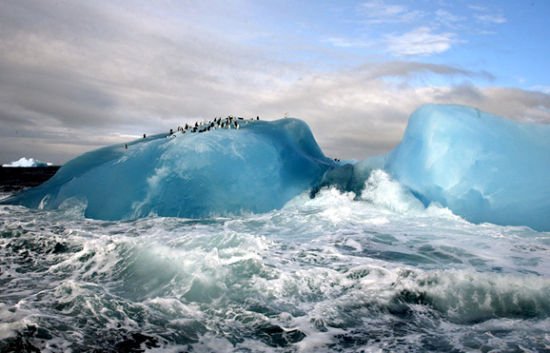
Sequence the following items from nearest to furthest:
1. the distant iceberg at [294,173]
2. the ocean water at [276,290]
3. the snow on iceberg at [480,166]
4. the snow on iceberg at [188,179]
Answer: the ocean water at [276,290], the snow on iceberg at [480,166], the distant iceberg at [294,173], the snow on iceberg at [188,179]

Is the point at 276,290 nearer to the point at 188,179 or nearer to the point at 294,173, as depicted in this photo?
the point at 188,179

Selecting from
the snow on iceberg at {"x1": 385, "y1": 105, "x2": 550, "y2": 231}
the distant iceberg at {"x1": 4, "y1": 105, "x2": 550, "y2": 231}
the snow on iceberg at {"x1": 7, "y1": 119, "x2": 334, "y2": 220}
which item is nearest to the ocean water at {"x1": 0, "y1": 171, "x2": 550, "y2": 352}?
the snow on iceberg at {"x1": 385, "y1": 105, "x2": 550, "y2": 231}

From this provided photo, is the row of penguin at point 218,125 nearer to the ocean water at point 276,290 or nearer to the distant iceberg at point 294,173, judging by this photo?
the distant iceberg at point 294,173

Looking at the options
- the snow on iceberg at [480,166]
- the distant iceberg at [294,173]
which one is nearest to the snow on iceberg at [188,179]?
the distant iceberg at [294,173]

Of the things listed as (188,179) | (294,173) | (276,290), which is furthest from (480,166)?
Answer: (188,179)

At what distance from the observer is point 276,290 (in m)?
5.78

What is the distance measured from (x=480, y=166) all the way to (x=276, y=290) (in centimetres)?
820

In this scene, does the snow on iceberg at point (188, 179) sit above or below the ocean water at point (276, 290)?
above

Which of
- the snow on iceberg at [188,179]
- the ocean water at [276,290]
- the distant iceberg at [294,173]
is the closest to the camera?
the ocean water at [276,290]

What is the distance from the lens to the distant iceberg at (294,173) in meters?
10.8

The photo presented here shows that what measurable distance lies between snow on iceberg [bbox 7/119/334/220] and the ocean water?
2.26 meters

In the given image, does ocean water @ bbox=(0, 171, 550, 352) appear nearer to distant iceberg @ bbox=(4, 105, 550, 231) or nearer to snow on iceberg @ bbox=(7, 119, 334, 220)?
distant iceberg @ bbox=(4, 105, 550, 231)

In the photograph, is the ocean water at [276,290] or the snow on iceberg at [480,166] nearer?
the ocean water at [276,290]

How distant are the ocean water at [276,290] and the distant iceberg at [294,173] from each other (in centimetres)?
154
